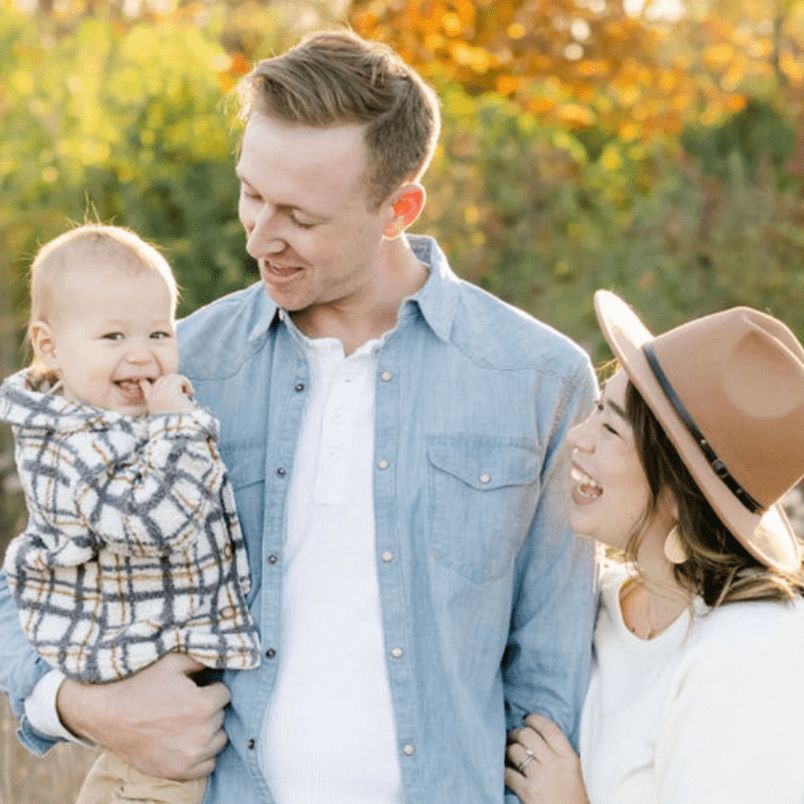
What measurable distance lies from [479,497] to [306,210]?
Result: 2.24ft

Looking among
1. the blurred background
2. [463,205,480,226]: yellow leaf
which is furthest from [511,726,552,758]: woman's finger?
[463,205,480,226]: yellow leaf

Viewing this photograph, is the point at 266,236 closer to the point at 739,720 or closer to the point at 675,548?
the point at 675,548

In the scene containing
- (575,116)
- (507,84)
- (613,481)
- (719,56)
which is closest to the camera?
(613,481)

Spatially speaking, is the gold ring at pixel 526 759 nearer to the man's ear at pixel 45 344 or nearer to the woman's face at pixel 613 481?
the woman's face at pixel 613 481

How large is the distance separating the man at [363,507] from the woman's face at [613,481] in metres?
0.16

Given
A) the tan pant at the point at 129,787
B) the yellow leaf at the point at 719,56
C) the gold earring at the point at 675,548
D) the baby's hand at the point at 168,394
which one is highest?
the baby's hand at the point at 168,394

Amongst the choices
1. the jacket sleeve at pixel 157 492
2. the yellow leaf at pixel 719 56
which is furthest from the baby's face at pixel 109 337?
the yellow leaf at pixel 719 56

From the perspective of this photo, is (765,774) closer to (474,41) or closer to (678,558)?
(678,558)

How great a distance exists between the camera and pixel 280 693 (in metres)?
3.35

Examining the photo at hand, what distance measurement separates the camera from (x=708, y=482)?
321 cm

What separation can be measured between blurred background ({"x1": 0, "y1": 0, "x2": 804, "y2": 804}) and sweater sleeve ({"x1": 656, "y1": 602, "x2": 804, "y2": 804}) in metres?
4.04

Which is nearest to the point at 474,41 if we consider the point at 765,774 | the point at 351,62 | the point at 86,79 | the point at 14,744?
the point at 86,79

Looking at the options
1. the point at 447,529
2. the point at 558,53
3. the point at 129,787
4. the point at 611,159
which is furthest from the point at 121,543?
the point at 558,53

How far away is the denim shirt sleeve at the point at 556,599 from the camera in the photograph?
344 cm
